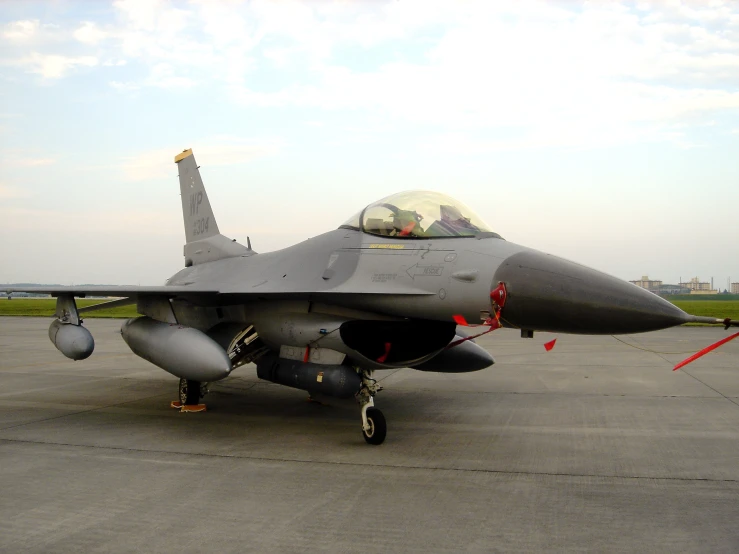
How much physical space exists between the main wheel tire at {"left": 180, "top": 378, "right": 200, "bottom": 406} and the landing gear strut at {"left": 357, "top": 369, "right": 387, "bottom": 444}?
115 inches

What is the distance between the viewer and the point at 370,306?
A: 670 centimetres

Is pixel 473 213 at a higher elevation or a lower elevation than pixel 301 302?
higher

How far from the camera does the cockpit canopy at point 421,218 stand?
6.62m

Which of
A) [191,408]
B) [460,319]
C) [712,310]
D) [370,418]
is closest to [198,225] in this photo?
[191,408]

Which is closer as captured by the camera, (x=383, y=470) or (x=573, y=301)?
(x=573, y=301)

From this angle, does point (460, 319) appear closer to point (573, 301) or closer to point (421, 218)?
point (573, 301)

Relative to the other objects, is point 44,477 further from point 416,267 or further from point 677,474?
point 677,474

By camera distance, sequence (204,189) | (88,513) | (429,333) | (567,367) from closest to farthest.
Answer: (88,513) < (429,333) < (204,189) < (567,367)

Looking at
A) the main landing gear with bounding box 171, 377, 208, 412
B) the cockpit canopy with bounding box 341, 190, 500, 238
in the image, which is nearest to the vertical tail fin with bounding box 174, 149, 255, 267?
the main landing gear with bounding box 171, 377, 208, 412

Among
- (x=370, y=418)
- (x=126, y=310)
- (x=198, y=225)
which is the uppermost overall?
(x=198, y=225)

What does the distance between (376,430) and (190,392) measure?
132 inches

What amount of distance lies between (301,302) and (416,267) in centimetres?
162

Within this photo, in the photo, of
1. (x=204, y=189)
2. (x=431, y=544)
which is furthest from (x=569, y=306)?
(x=204, y=189)

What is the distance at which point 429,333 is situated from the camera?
688 cm
